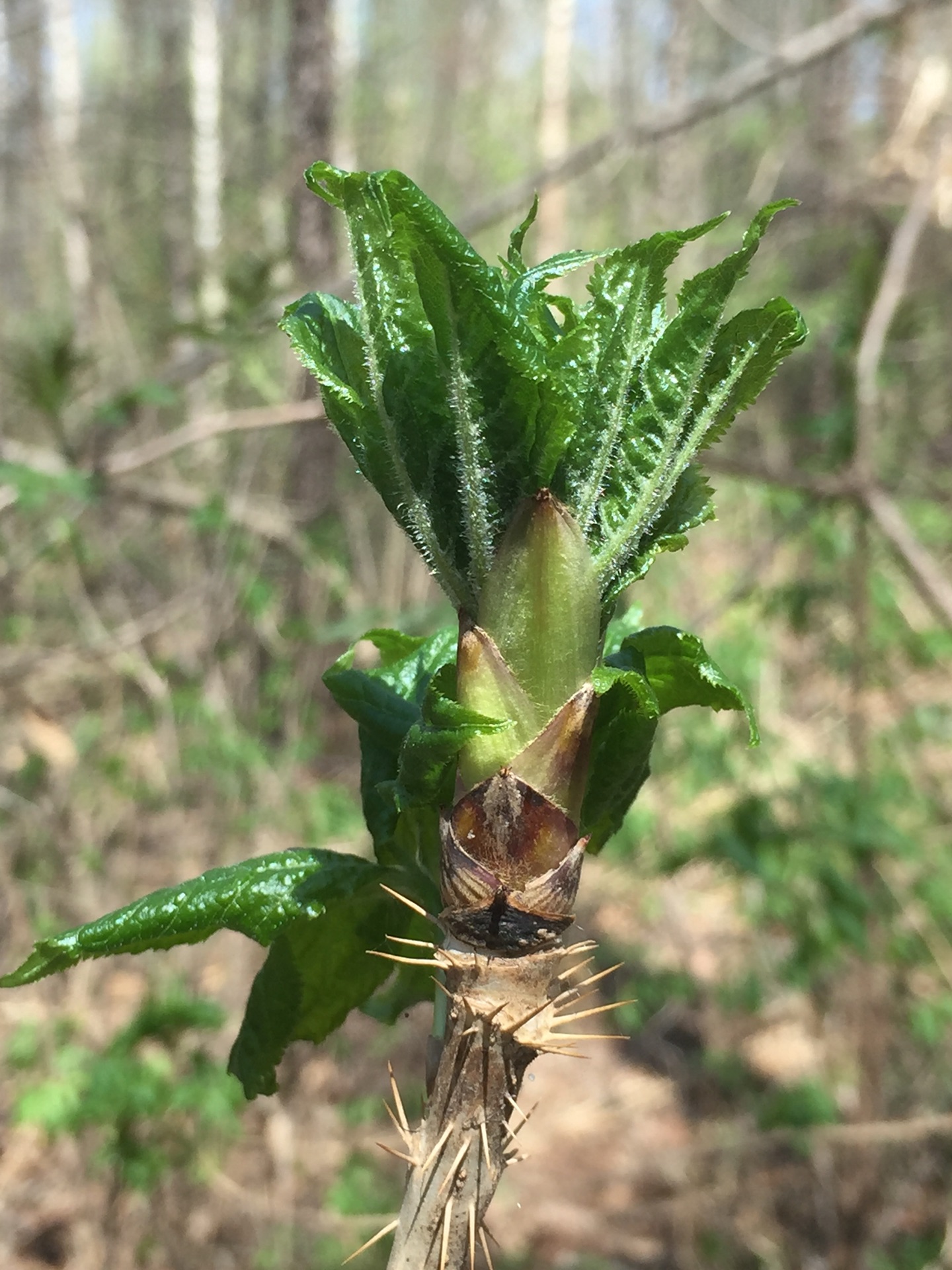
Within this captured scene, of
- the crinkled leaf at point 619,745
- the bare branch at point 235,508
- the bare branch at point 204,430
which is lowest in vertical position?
the crinkled leaf at point 619,745

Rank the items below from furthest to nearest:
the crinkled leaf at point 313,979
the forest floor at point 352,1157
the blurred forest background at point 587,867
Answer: the forest floor at point 352,1157
the blurred forest background at point 587,867
the crinkled leaf at point 313,979

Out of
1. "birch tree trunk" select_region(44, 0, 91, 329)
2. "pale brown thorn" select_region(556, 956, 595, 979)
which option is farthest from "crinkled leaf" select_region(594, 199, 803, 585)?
"birch tree trunk" select_region(44, 0, 91, 329)

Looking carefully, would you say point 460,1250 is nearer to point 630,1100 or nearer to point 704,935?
point 630,1100

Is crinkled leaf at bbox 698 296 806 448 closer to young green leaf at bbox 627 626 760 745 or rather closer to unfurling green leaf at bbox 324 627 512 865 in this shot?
young green leaf at bbox 627 626 760 745

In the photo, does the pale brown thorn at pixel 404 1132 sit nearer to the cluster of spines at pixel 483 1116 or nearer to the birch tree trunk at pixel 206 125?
the cluster of spines at pixel 483 1116

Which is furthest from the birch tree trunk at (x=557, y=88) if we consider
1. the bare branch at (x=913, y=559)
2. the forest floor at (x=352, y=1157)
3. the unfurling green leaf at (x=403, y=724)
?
the unfurling green leaf at (x=403, y=724)

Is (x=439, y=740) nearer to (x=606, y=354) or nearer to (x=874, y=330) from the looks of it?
(x=606, y=354)
